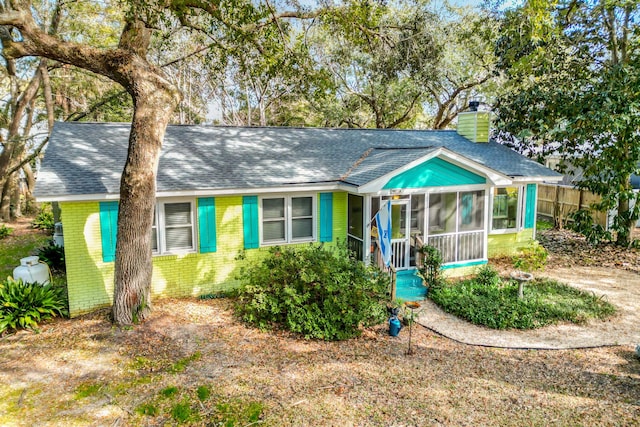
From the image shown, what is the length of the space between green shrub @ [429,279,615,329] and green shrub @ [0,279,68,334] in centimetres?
872

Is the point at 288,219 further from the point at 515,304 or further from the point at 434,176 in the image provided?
the point at 515,304

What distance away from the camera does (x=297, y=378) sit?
6.62 meters

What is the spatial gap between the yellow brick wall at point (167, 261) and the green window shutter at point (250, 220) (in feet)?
0.38

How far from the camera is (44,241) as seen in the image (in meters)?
16.9

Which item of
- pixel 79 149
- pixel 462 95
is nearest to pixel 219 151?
pixel 79 149

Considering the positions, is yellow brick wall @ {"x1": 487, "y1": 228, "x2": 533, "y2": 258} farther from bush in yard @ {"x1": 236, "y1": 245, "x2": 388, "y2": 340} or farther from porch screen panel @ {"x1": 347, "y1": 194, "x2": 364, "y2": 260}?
bush in yard @ {"x1": 236, "y1": 245, "x2": 388, "y2": 340}

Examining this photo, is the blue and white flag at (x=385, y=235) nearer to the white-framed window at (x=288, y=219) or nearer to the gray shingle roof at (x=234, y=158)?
the gray shingle roof at (x=234, y=158)

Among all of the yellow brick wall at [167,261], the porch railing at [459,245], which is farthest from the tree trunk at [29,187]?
the porch railing at [459,245]

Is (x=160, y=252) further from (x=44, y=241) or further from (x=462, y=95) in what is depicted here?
(x=462, y=95)

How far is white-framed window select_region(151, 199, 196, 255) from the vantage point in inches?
397

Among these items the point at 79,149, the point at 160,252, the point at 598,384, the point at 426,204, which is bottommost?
the point at 598,384

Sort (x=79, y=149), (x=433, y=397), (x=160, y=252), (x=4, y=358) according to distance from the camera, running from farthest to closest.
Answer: (x=79, y=149)
(x=160, y=252)
(x=4, y=358)
(x=433, y=397)

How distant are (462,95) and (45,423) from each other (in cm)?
2602

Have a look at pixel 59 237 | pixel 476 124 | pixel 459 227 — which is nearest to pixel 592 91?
pixel 476 124
